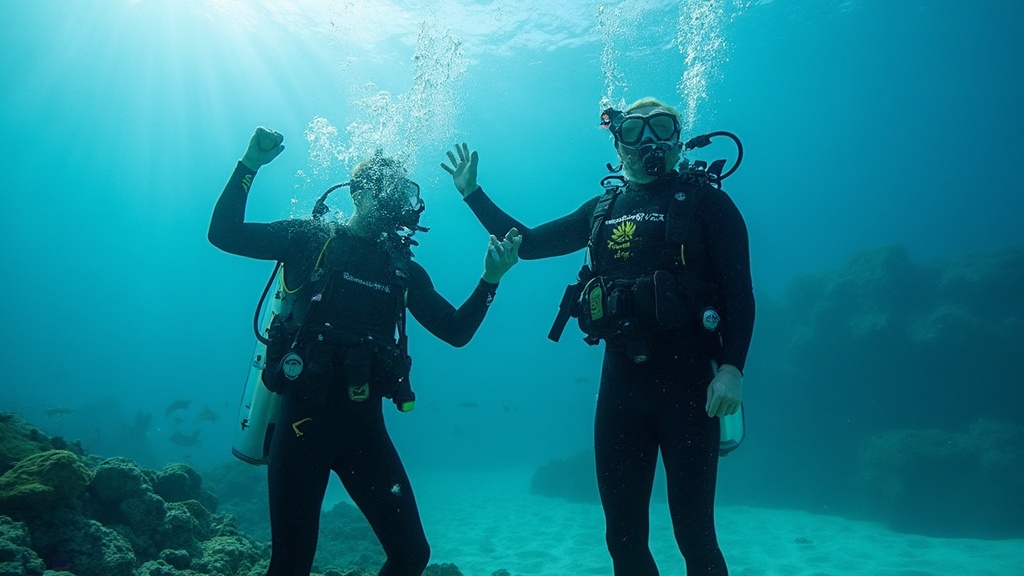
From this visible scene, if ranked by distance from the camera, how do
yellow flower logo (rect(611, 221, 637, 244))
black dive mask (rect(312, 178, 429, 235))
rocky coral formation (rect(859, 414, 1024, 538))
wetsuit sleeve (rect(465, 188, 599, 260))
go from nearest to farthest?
yellow flower logo (rect(611, 221, 637, 244)) → black dive mask (rect(312, 178, 429, 235)) → wetsuit sleeve (rect(465, 188, 599, 260)) → rocky coral formation (rect(859, 414, 1024, 538))

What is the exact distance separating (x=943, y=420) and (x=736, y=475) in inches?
364

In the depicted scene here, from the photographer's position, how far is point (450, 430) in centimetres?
8175

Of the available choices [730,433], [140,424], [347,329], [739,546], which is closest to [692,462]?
[730,433]

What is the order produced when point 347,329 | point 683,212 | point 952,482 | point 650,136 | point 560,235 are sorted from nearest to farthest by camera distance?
point 683,212 < point 347,329 < point 650,136 < point 560,235 < point 952,482

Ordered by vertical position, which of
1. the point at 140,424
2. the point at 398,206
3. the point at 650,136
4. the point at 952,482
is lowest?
the point at 398,206

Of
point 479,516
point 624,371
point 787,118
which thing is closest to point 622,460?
point 624,371

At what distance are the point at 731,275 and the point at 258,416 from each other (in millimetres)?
3477

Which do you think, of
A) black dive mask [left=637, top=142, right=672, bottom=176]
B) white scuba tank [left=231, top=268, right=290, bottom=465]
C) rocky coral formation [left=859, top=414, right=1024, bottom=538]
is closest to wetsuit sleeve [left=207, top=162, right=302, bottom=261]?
white scuba tank [left=231, top=268, right=290, bottom=465]

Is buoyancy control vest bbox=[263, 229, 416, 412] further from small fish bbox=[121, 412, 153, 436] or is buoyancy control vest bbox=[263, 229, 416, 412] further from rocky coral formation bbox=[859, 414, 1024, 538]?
small fish bbox=[121, 412, 153, 436]

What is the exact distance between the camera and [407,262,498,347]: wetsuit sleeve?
4.41m

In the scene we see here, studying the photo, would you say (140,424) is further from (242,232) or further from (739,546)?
(242,232)

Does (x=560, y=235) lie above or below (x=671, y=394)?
above

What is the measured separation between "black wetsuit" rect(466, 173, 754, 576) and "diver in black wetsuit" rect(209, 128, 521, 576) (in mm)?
1141

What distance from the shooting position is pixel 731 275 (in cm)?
332
